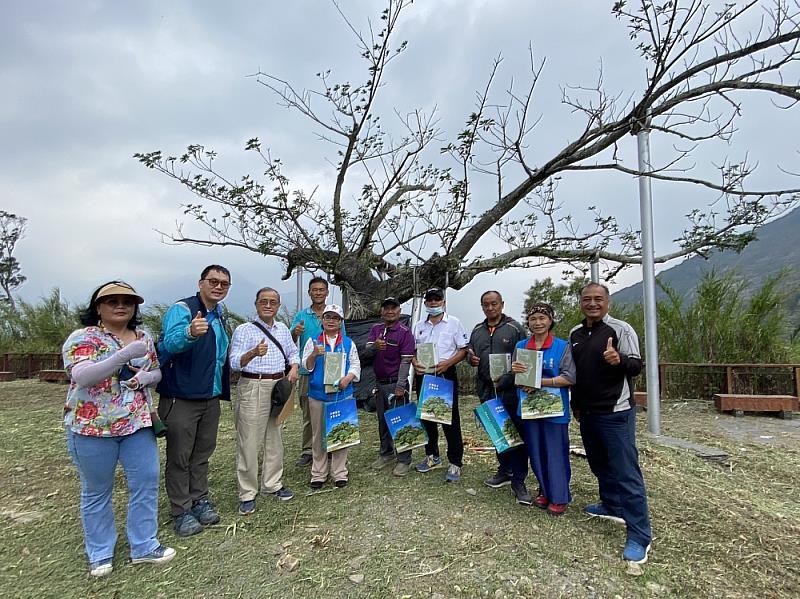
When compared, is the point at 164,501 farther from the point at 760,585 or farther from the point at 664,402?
the point at 664,402

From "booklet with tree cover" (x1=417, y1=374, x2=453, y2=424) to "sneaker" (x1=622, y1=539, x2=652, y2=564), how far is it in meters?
1.52

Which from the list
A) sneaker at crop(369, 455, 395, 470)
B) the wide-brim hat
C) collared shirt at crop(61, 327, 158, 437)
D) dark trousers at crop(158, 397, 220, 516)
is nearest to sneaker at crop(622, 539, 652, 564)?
sneaker at crop(369, 455, 395, 470)

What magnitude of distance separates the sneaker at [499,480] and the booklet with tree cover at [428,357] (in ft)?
3.29

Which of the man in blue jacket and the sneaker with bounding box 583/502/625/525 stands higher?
the man in blue jacket

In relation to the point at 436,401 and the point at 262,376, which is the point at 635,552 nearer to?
the point at 436,401

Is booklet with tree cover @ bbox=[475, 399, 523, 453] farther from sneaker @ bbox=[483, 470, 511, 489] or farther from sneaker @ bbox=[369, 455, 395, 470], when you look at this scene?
sneaker @ bbox=[369, 455, 395, 470]

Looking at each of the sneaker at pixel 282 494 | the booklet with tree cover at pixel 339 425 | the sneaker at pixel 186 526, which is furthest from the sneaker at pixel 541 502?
the sneaker at pixel 186 526

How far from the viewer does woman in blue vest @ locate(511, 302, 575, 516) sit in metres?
3.27

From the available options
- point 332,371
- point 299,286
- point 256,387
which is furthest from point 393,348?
point 299,286

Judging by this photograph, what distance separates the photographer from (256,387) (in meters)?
3.47

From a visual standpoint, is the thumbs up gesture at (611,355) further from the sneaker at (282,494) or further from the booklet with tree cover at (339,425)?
the sneaker at (282,494)

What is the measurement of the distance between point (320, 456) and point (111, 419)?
69.9 inches

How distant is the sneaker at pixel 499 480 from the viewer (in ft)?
12.8

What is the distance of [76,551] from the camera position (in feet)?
9.84
